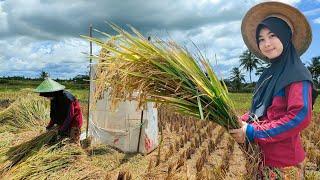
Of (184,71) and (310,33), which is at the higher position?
(310,33)

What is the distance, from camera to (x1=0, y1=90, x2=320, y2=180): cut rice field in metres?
3.92

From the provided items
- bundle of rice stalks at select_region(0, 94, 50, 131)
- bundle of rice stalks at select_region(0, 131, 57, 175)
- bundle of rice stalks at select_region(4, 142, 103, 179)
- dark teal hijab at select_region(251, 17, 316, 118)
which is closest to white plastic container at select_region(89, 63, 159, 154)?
bundle of rice stalks at select_region(0, 94, 50, 131)

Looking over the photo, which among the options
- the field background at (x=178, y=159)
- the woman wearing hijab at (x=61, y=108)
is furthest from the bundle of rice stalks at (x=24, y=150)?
the woman wearing hijab at (x=61, y=108)

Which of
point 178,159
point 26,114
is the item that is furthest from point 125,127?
point 26,114

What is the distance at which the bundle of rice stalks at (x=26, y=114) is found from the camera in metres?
7.09

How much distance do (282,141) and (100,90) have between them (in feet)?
3.03

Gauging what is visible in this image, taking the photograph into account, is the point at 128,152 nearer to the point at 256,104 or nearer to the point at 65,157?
the point at 65,157

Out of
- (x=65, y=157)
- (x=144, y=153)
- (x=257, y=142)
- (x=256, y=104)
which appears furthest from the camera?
(x=144, y=153)

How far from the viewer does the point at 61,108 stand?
603cm

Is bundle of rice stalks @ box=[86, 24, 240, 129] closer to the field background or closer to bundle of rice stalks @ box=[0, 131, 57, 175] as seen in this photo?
the field background

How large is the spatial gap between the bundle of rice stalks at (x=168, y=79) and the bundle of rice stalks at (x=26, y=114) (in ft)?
16.0

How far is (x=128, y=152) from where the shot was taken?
24.7 ft

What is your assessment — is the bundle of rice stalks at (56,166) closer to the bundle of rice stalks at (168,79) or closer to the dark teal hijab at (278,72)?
the bundle of rice stalks at (168,79)

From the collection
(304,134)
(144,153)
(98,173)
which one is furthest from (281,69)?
(304,134)
